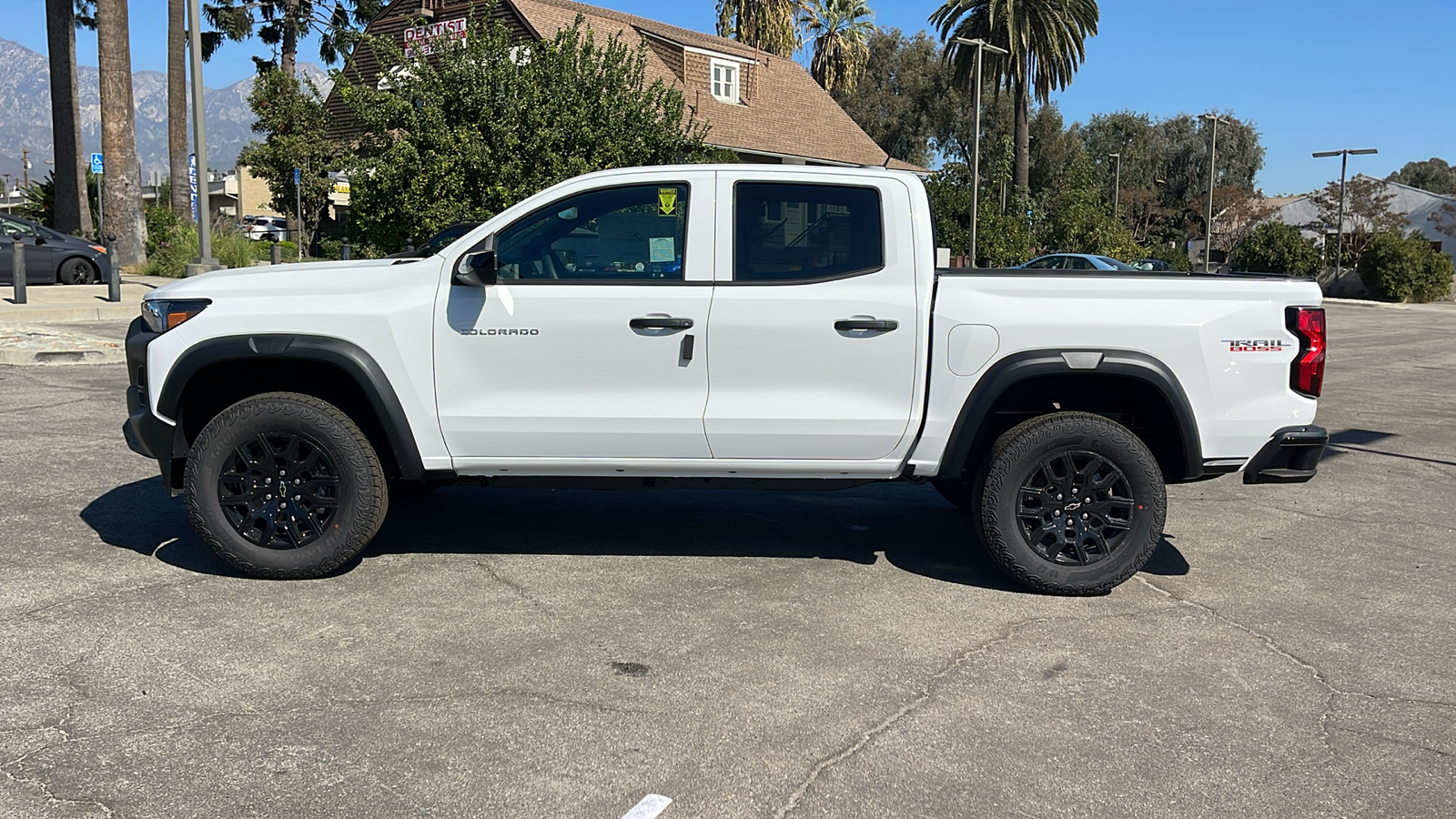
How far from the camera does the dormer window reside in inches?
1427

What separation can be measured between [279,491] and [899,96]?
60.7 meters

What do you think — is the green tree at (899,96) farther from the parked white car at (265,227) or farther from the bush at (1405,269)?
the parked white car at (265,227)

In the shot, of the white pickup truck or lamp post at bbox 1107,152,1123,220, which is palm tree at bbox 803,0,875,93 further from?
the white pickup truck

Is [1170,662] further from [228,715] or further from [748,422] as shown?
[228,715]

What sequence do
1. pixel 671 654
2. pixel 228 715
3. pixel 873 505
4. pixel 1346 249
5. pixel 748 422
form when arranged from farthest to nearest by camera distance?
pixel 1346 249 → pixel 873 505 → pixel 748 422 → pixel 671 654 → pixel 228 715

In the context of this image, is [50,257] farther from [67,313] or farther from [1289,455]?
[1289,455]

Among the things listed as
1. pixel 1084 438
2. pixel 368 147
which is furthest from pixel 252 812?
pixel 368 147

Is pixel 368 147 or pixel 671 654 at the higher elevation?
pixel 368 147

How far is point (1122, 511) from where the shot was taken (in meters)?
5.34

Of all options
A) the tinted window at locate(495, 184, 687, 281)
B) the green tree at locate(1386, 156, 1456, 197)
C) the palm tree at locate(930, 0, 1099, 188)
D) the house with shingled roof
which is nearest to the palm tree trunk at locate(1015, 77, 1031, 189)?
the palm tree at locate(930, 0, 1099, 188)

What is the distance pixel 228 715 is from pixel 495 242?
2.34 meters

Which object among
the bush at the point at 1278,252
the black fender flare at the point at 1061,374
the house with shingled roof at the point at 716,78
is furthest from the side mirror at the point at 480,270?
the bush at the point at 1278,252

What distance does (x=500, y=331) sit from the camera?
5.29 m

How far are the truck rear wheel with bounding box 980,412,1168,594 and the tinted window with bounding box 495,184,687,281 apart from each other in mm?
1732
